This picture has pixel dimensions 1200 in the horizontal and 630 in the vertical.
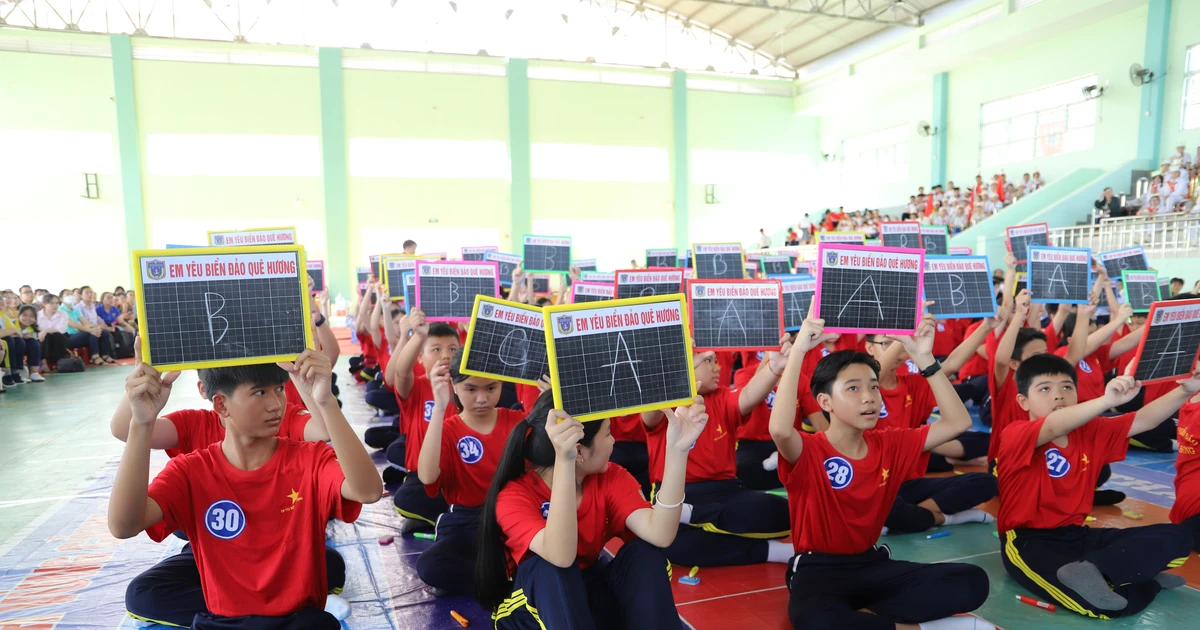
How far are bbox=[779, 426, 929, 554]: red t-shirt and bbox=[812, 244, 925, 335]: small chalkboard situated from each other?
20.8 inches

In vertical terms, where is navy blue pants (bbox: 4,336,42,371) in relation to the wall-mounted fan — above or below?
below

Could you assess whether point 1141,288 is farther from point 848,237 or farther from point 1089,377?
point 848,237

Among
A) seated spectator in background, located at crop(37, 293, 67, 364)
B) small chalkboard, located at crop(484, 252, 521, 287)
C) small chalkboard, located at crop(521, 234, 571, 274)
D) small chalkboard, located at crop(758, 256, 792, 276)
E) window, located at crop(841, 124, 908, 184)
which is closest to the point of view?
small chalkboard, located at crop(484, 252, 521, 287)

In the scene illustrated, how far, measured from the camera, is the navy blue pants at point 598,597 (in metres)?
2.13

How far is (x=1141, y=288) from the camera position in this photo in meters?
5.41

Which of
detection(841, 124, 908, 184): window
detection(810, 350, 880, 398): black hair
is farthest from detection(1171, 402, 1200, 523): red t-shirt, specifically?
detection(841, 124, 908, 184): window

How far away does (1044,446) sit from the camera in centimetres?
312

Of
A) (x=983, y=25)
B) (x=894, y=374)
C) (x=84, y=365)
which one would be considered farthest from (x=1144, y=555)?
(x=983, y=25)

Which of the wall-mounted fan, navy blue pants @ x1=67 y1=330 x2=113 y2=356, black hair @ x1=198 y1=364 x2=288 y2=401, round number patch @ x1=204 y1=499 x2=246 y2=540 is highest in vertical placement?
the wall-mounted fan

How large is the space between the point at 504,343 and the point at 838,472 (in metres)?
1.53

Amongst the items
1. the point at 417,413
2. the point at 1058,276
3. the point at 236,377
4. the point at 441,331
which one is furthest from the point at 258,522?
the point at 1058,276

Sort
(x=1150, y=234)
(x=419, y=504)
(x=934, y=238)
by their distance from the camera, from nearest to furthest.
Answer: (x=419, y=504), (x=934, y=238), (x=1150, y=234)

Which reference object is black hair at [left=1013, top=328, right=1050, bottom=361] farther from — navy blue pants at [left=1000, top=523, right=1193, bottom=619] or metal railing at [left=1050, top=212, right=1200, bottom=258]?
metal railing at [left=1050, top=212, right=1200, bottom=258]

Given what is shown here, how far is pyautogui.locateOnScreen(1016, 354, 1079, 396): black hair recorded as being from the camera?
10.6 feet
